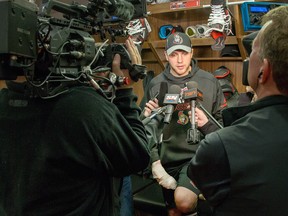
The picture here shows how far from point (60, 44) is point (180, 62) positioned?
66.6 inches

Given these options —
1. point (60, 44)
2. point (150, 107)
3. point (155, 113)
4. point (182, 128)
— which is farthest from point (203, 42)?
point (60, 44)

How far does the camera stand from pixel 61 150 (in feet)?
3.22

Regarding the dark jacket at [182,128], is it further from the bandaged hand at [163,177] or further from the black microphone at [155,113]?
the black microphone at [155,113]

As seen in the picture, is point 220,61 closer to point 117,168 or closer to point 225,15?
point 225,15

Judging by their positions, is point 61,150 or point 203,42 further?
point 203,42

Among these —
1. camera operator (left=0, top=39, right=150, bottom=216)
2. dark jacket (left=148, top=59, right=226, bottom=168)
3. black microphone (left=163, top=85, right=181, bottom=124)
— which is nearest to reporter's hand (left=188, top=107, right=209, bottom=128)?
black microphone (left=163, top=85, right=181, bottom=124)

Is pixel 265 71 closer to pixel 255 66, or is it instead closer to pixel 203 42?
pixel 255 66

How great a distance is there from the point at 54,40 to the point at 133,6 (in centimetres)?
A: 48

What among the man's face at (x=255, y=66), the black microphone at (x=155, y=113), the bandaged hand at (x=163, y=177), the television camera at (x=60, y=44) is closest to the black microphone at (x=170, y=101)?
the black microphone at (x=155, y=113)

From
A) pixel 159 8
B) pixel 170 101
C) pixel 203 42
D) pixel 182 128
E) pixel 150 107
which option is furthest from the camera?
pixel 159 8

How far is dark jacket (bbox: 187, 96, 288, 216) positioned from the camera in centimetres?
85

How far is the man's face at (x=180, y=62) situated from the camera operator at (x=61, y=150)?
1.52 meters

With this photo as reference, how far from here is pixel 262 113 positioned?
89 cm

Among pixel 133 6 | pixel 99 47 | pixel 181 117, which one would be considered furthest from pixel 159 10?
pixel 99 47
